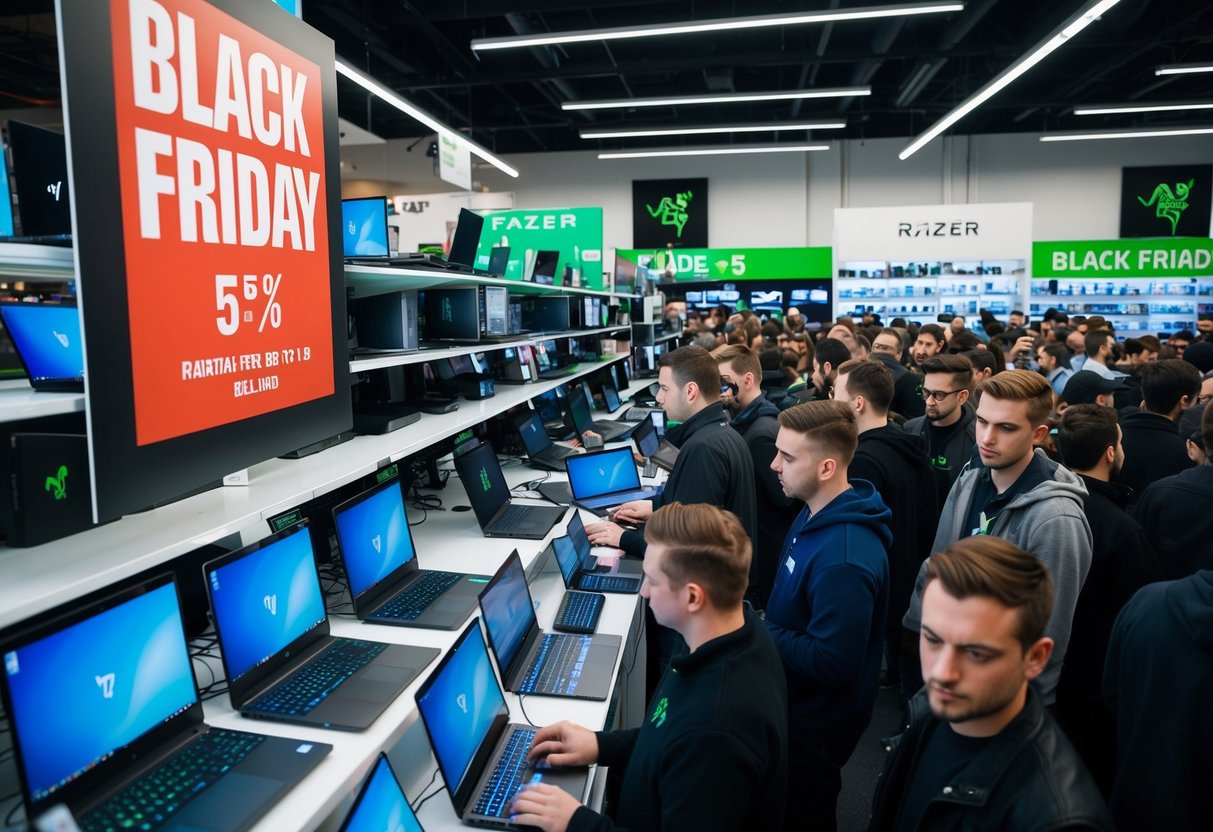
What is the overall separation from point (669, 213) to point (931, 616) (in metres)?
14.1

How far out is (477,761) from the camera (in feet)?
5.64

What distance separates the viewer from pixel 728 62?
30.8ft

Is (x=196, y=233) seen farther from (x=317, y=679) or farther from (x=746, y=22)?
(x=746, y=22)

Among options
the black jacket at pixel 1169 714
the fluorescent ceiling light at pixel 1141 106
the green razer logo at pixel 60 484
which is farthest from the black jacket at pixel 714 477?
the fluorescent ceiling light at pixel 1141 106

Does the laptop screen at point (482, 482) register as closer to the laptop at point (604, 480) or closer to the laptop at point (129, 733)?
the laptop at point (604, 480)

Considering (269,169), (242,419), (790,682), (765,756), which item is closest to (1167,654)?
(790,682)

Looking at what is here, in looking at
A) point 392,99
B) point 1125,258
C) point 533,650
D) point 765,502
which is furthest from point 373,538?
point 1125,258

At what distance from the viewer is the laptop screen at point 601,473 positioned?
381 cm

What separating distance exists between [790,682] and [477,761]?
2.86ft

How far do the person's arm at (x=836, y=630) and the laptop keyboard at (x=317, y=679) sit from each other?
1.08 m

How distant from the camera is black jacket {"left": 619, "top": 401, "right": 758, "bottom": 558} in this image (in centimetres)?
284

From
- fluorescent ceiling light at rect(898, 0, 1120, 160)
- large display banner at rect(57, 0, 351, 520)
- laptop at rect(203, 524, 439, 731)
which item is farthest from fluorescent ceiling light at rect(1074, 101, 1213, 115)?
laptop at rect(203, 524, 439, 731)

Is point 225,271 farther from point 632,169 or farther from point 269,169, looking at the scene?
point 632,169

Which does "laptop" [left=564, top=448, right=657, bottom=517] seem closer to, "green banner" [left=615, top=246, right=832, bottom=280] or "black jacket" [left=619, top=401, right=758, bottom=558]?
"black jacket" [left=619, top=401, right=758, bottom=558]
